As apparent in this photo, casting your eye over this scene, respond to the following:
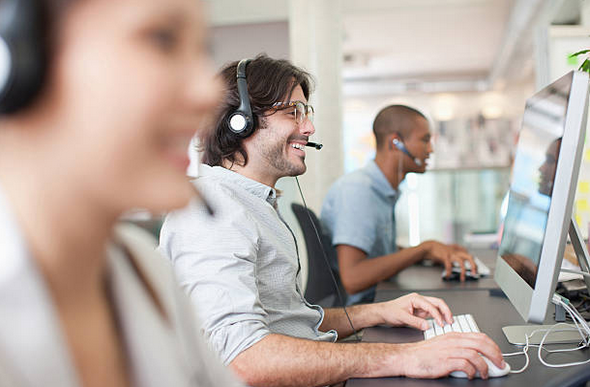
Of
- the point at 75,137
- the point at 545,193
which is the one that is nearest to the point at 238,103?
the point at 545,193

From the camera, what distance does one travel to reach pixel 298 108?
5.28 feet

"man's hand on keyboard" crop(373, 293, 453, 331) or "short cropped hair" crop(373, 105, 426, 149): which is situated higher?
"short cropped hair" crop(373, 105, 426, 149)

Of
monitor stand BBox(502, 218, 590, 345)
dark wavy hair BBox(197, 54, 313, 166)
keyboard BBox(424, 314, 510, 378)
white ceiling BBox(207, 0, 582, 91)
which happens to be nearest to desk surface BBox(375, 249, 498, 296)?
keyboard BBox(424, 314, 510, 378)

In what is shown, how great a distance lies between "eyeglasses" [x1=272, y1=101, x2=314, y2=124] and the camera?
157 cm

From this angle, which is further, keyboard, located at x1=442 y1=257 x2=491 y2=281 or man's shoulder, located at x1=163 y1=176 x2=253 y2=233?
keyboard, located at x1=442 y1=257 x2=491 y2=281

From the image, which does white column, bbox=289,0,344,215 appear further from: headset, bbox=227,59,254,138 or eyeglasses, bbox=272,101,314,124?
headset, bbox=227,59,254,138

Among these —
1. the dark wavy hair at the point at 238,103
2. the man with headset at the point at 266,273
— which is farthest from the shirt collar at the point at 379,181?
the dark wavy hair at the point at 238,103

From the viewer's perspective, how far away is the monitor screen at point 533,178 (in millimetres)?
1039

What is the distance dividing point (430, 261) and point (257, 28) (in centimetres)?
354

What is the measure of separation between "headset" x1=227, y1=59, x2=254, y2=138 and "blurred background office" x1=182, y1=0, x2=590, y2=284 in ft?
0.98

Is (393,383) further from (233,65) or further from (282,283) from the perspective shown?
(233,65)

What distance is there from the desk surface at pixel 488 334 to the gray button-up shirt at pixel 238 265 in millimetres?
183

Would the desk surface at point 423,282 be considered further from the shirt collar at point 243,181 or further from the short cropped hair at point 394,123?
the short cropped hair at point 394,123

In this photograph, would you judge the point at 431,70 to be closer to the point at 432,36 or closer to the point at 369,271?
the point at 432,36
